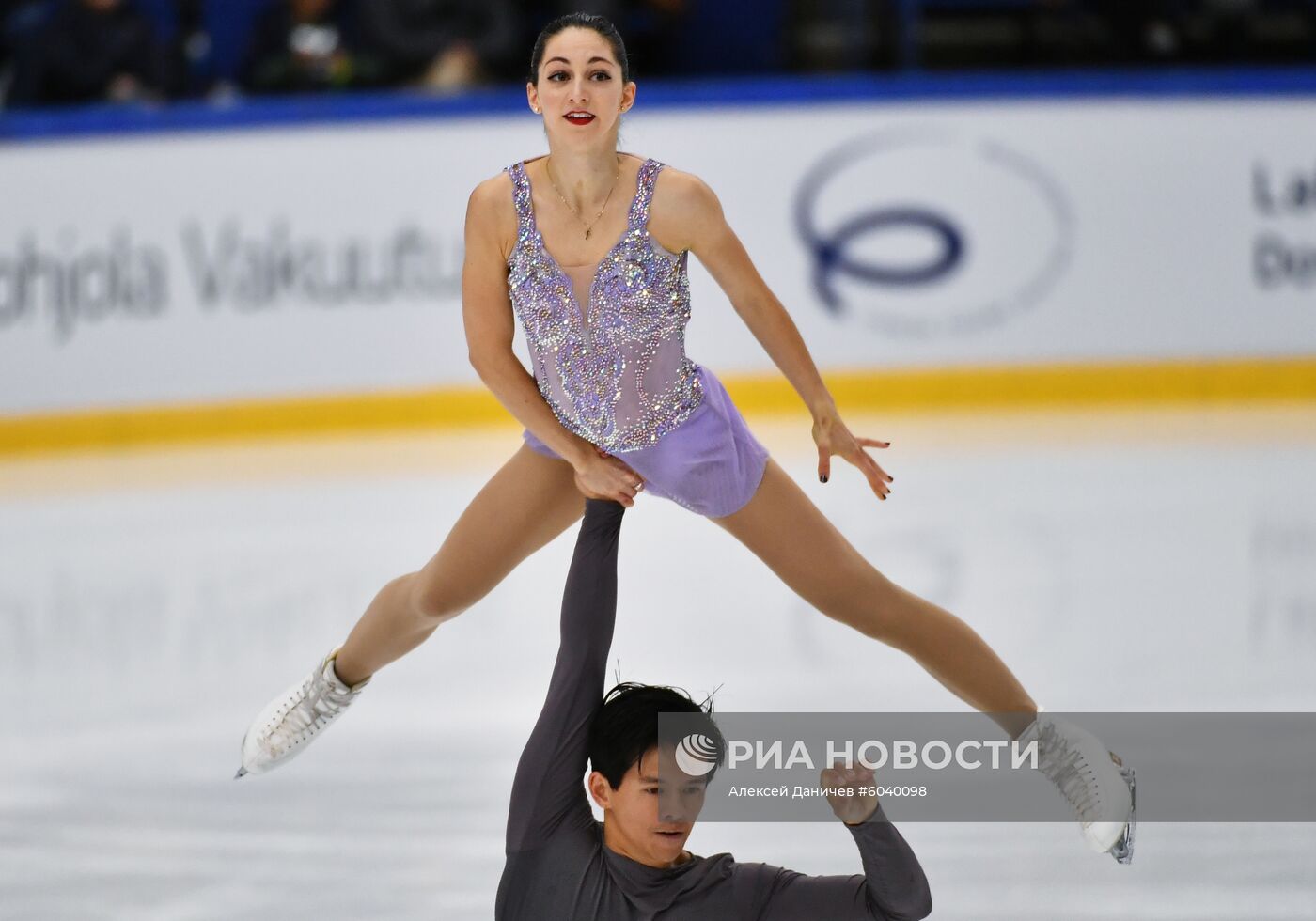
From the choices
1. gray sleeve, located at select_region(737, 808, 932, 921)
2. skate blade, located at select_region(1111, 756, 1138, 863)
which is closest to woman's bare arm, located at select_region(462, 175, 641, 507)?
gray sleeve, located at select_region(737, 808, 932, 921)

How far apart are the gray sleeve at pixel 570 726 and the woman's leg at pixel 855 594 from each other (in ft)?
1.30

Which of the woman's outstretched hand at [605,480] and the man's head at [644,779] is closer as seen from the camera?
the man's head at [644,779]

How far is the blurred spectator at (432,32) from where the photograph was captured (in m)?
8.40

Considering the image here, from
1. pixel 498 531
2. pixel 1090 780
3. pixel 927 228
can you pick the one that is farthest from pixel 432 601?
pixel 927 228

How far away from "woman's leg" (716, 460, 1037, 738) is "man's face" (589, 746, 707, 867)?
22.1 inches

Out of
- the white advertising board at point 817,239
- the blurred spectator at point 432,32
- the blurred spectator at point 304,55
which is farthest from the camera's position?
the blurred spectator at point 432,32

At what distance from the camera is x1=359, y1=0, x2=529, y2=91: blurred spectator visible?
27.6ft

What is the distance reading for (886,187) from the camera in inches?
314

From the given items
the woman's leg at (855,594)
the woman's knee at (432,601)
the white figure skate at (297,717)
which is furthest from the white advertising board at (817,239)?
the woman's leg at (855,594)

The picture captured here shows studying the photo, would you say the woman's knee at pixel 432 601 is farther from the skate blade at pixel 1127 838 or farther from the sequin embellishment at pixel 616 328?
the skate blade at pixel 1127 838

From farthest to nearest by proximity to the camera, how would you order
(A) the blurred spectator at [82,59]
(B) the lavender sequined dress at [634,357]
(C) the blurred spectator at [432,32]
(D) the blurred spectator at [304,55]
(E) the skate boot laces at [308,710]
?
(C) the blurred spectator at [432,32] < (D) the blurred spectator at [304,55] < (A) the blurred spectator at [82,59] < (E) the skate boot laces at [308,710] < (B) the lavender sequined dress at [634,357]

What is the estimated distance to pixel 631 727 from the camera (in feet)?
8.15

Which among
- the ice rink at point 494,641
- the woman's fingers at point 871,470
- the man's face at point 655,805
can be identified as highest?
the woman's fingers at point 871,470

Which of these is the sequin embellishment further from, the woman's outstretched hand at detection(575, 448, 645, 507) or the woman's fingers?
the woman's fingers
